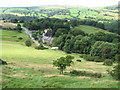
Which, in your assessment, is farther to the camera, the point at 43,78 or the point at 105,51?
the point at 105,51

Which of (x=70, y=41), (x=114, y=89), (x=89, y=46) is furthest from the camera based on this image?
(x=70, y=41)

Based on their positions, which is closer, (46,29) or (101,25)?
(46,29)

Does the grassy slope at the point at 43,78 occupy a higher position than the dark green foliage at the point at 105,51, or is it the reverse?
the grassy slope at the point at 43,78

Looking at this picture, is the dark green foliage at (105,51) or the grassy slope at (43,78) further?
the dark green foliage at (105,51)

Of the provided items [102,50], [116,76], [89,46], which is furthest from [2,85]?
[89,46]

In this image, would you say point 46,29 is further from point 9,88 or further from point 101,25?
point 9,88

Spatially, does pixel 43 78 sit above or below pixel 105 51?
above

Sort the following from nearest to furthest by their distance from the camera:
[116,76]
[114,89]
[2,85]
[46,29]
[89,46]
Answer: [114,89] → [2,85] → [116,76] → [89,46] → [46,29]

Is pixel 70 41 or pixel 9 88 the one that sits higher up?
pixel 9 88

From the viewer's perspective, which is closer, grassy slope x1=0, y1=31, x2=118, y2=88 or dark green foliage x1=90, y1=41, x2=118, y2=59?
grassy slope x1=0, y1=31, x2=118, y2=88

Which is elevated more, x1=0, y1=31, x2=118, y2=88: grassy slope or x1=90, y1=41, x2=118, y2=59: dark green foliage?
x1=0, y1=31, x2=118, y2=88: grassy slope
